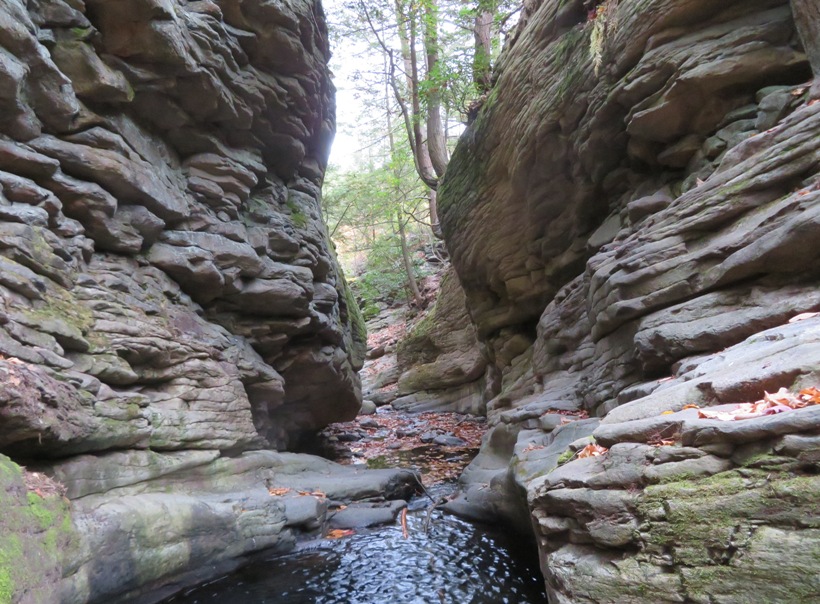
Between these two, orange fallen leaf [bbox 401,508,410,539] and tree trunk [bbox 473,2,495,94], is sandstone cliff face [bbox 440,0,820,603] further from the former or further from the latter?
tree trunk [bbox 473,2,495,94]

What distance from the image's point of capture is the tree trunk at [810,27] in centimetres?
633

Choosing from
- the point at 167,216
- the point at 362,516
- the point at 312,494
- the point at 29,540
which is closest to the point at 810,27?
the point at 362,516

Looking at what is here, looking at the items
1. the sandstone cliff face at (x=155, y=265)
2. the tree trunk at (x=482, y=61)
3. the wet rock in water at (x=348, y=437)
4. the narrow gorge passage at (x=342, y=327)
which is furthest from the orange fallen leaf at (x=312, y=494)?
the tree trunk at (x=482, y=61)

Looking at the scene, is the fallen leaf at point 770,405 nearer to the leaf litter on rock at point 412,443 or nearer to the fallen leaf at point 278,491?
the fallen leaf at point 278,491

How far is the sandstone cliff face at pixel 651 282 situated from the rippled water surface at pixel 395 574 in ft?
2.40

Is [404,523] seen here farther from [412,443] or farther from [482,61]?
[482,61]

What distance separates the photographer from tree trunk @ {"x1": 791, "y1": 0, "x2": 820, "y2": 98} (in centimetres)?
633

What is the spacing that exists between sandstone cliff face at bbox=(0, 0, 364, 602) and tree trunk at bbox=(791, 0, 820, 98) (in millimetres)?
9186

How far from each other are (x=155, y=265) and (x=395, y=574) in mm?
A: 6314

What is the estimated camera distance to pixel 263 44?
1038cm

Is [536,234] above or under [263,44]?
under

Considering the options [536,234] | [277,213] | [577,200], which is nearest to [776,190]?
[577,200]

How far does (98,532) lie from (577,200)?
1046 centimetres

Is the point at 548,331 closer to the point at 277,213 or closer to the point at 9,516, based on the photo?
the point at 277,213
